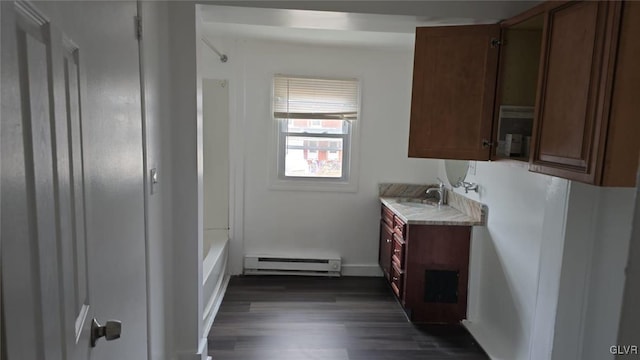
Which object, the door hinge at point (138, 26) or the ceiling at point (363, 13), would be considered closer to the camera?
the door hinge at point (138, 26)

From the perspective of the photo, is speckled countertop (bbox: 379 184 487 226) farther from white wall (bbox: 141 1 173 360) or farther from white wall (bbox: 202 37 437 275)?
white wall (bbox: 141 1 173 360)

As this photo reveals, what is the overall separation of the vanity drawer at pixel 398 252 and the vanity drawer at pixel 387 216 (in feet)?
0.64

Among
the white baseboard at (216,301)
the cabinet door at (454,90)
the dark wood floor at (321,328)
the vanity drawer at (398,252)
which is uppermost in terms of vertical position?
the cabinet door at (454,90)

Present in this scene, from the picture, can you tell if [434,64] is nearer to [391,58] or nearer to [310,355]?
[391,58]

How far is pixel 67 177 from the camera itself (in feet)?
2.60

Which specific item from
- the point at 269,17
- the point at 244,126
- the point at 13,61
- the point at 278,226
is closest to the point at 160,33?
the point at 269,17

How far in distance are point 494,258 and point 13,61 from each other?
114 inches

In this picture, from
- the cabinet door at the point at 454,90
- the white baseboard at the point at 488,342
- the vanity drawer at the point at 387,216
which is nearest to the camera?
the cabinet door at the point at 454,90

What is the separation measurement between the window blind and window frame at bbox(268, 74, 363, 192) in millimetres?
64

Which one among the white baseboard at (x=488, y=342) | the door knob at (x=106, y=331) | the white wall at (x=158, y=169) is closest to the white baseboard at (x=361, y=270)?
the white baseboard at (x=488, y=342)

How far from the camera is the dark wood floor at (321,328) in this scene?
102 inches

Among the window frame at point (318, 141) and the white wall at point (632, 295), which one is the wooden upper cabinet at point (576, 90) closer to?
the white wall at point (632, 295)

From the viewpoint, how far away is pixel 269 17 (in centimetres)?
220

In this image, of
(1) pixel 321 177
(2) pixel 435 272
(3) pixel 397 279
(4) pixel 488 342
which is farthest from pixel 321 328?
(1) pixel 321 177
